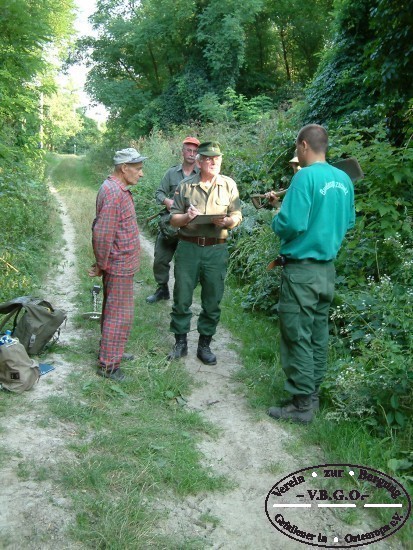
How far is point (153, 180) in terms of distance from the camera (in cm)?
1312

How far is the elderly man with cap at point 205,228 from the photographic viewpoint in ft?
14.9

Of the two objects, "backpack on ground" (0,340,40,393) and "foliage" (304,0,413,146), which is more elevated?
"foliage" (304,0,413,146)

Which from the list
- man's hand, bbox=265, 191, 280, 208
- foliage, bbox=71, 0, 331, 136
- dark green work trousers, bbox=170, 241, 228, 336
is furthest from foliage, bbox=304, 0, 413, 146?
foliage, bbox=71, 0, 331, 136

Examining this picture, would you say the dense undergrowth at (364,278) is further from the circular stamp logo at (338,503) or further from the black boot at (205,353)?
the black boot at (205,353)

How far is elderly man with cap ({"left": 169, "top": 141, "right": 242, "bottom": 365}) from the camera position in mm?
4527

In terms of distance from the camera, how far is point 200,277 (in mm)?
4816

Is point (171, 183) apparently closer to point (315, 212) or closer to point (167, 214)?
point (167, 214)

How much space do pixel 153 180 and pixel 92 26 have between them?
66.3ft

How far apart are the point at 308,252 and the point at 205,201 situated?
141 cm

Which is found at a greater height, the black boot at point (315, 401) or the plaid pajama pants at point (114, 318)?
the plaid pajama pants at point (114, 318)

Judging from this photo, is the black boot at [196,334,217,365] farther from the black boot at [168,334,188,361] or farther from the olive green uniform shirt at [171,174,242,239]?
the olive green uniform shirt at [171,174,242,239]

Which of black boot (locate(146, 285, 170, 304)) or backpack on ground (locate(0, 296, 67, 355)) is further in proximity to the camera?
black boot (locate(146, 285, 170, 304))

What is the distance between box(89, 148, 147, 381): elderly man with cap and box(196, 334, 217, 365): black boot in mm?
902

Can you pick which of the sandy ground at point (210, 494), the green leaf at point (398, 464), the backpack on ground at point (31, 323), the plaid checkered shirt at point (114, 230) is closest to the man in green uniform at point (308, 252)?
the sandy ground at point (210, 494)
